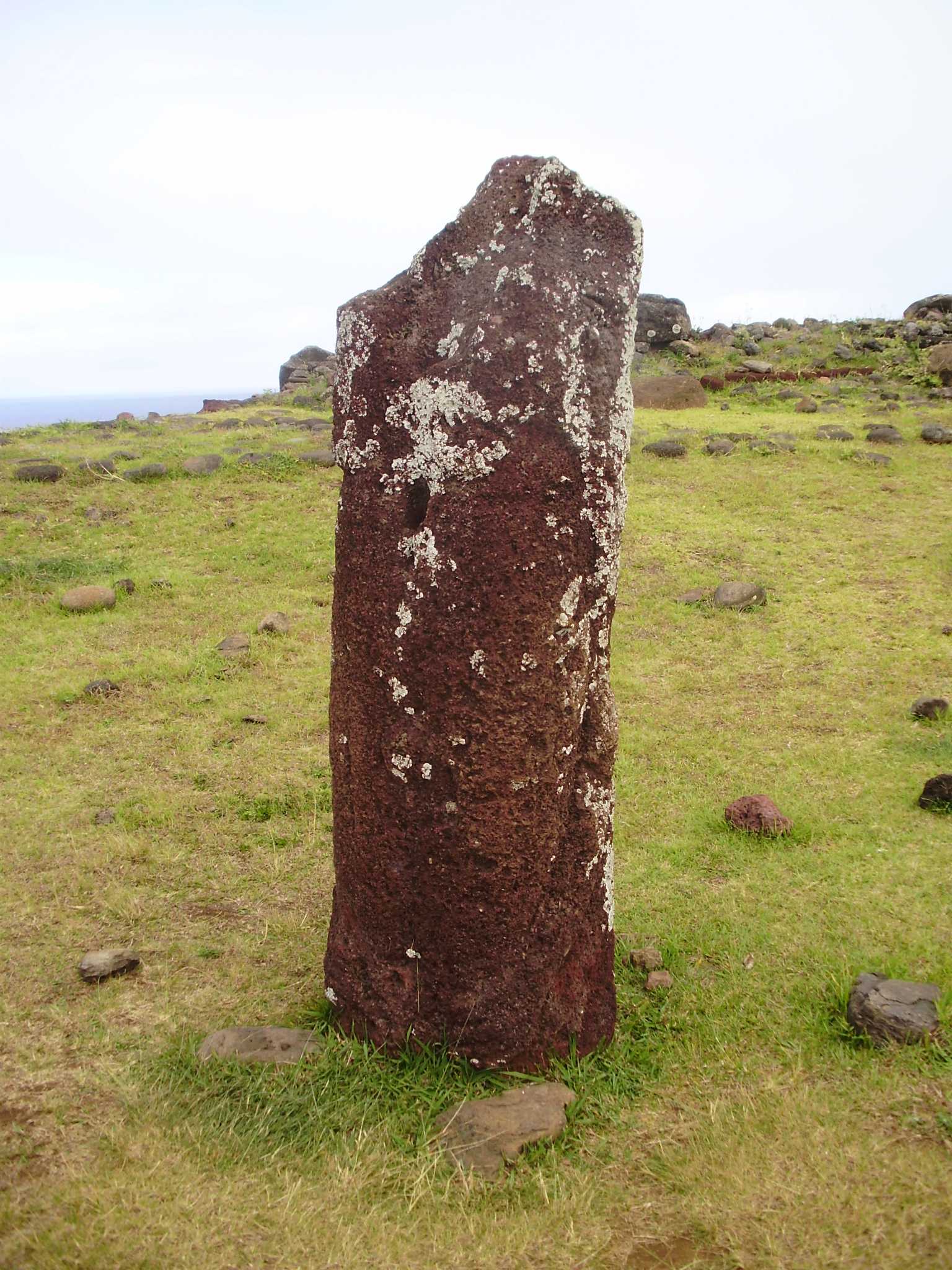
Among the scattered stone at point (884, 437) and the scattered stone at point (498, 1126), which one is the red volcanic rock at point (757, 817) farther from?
the scattered stone at point (884, 437)

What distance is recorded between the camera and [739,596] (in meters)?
10.2

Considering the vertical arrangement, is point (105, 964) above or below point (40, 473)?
below

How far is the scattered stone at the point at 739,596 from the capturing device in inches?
403

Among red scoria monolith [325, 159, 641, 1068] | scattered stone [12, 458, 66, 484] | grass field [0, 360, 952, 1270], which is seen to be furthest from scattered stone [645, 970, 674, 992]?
scattered stone [12, 458, 66, 484]

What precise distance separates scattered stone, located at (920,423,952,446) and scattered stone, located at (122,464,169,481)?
10.9 metres

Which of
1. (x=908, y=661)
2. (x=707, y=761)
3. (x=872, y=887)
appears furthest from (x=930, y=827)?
(x=908, y=661)

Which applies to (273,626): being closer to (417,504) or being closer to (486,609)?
(417,504)

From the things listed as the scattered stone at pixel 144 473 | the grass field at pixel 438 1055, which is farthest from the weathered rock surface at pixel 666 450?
the scattered stone at pixel 144 473

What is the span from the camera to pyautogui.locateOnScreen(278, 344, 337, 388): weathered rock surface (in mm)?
26122

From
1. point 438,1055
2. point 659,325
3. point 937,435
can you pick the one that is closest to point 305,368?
point 659,325

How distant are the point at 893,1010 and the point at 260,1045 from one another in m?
2.44

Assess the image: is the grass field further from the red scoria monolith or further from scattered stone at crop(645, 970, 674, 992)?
the red scoria monolith

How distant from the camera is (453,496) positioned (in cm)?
370

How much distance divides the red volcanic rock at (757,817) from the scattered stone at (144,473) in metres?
9.95
